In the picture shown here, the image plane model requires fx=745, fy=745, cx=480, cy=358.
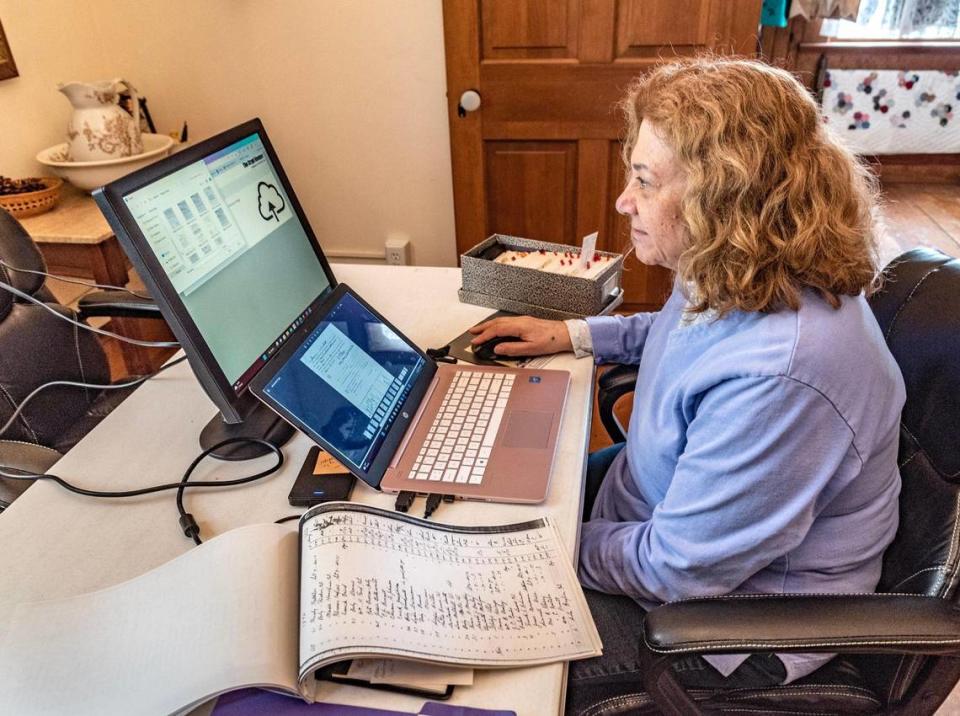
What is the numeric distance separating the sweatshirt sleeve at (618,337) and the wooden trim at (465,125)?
4.19 feet

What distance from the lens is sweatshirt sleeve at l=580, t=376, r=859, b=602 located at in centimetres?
83

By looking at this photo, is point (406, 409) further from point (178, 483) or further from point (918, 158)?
point (918, 158)

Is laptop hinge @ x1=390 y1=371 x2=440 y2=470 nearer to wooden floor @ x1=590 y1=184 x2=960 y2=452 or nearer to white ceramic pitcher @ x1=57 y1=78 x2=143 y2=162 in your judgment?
white ceramic pitcher @ x1=57 y1=78 x2=143 y2=162

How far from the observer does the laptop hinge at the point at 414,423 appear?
1041 mm

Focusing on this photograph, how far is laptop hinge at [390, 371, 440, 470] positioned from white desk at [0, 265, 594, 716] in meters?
0.06

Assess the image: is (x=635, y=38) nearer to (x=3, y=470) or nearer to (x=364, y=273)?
(x=364, y=273)

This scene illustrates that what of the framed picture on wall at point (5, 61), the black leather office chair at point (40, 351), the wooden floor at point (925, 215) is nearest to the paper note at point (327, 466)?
the black leather office chair at point (40, 351)

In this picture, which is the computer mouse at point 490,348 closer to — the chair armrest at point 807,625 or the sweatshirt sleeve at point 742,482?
the sweatshirt sleeve at point 742,482

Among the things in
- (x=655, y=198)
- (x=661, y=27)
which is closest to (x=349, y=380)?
(x=655, y=198)

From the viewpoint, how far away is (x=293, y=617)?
766 millimetres

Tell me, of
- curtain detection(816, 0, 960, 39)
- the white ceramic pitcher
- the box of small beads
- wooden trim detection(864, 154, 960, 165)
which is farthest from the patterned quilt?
the white ceramic pitcher

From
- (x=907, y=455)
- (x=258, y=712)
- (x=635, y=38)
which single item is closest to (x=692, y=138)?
(x=907, y=455)

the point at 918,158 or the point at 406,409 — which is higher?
the point at 406,409

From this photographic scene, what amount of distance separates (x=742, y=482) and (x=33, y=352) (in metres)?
1.31
